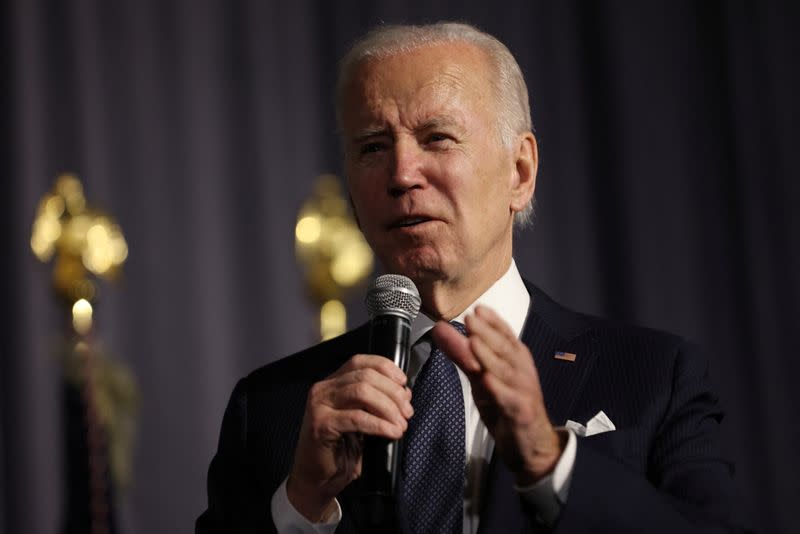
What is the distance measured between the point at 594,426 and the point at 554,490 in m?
0.33

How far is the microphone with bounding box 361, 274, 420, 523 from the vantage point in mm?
1388

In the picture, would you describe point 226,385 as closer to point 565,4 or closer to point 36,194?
point 36,194

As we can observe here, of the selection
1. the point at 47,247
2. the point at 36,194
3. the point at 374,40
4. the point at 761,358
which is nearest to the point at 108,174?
the point at 36,194

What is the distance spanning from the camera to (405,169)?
190 centimetres

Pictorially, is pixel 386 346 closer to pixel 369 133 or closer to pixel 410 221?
pixel 410 221

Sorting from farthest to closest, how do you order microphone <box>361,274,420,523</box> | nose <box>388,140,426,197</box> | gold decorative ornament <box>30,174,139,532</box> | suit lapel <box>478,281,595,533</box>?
gold decorative ornament <box>30,174,139,532</box> → nose <box>388,140,426,197</box> → suit lapel <box>478,281,595,533</box> → microphone <box>361,274,420,523</box>

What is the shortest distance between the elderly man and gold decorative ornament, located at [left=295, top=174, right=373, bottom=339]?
1368 mm

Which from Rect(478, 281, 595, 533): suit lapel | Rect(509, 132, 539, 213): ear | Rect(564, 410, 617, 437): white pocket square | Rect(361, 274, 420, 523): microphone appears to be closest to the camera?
Rect(361, 274, 420, 523): microphone

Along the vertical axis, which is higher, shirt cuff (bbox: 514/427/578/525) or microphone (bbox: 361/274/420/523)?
microphone (bbox: 361/274/420/523)

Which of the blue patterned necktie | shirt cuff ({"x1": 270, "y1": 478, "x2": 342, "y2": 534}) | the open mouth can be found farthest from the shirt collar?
shirt cuff ({"x1": 270, "y1": 478, "x2": 342, "y2": 534})

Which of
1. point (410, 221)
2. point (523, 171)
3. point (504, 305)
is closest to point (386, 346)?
point (410, 221)

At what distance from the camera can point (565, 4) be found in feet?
15.0

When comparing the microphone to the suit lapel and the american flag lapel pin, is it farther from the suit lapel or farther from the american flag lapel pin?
the american flag lapel pin

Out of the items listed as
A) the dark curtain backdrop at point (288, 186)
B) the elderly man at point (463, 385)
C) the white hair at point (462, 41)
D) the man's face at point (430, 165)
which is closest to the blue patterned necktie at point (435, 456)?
the elderly man at point (463, 385)
